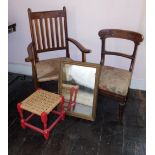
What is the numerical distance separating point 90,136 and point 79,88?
1.57 ft

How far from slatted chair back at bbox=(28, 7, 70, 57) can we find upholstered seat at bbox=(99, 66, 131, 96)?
0.63 m

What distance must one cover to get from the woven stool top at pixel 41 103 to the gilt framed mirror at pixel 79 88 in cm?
23

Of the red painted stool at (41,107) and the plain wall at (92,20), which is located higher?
the plain wall at (92,20)

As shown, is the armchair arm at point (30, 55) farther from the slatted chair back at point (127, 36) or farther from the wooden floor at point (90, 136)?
the slatted chair back at point (127, 36)

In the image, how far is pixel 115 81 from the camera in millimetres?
1828

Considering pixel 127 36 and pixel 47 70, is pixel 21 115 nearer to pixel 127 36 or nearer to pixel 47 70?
pixel 47 70

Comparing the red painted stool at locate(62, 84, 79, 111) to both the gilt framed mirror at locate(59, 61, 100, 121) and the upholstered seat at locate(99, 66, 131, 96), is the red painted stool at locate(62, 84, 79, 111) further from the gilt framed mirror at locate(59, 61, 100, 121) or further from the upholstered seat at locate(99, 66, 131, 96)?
the upholstered seat at locate(99, 66, 131, 96)

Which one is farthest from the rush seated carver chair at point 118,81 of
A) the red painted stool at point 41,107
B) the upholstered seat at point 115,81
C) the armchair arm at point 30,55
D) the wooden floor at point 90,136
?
the armchair arm at point 30,55

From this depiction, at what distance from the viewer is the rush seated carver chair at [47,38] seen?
1.99 meters

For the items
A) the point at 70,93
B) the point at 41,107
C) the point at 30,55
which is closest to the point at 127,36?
the point at 70,93

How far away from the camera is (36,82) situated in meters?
1.98

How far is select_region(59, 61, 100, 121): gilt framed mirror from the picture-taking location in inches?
75.0

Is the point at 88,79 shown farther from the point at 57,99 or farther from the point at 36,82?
the point at 36,82
